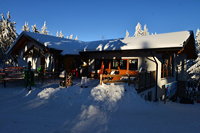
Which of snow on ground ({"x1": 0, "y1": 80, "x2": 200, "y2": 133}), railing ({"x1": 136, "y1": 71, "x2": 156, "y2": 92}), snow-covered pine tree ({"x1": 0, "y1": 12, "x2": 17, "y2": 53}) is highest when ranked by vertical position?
snow-covered pine tree ({"x1": 0, "y1": 12, "x2": 17, "y2": 53})

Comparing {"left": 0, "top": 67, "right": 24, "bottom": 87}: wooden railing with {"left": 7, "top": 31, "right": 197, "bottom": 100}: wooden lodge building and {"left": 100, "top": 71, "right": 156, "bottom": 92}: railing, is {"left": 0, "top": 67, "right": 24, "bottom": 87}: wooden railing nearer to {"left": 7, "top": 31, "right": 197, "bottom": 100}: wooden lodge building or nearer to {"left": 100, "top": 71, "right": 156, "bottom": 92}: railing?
{"left": 7, "top": 31, "right": 197, "bottom": 100}: wooden lodge building

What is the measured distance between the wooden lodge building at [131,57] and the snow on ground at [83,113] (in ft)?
5.90

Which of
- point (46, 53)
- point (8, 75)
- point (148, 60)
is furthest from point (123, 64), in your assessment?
point (8, 75)

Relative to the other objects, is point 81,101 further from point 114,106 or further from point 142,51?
point 142,51

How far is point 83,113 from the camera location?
651 cm

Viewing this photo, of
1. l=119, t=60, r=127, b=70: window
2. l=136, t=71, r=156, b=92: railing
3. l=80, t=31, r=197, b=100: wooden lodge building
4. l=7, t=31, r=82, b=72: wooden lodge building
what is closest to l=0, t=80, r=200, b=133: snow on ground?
l=136, t=71, r=156, b=92: railing

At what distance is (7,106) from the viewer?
6891 mm

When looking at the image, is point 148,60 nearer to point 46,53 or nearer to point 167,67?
point 167,67

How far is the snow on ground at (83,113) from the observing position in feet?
16.8

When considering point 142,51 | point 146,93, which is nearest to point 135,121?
point 146,93

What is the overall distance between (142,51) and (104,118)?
27.5ft

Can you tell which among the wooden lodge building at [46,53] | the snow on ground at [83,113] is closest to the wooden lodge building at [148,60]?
the wooden lodge building at [46,53]

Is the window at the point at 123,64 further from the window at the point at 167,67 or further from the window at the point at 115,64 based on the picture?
the window at the point at 167,67

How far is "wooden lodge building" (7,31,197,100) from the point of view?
11707 mm
